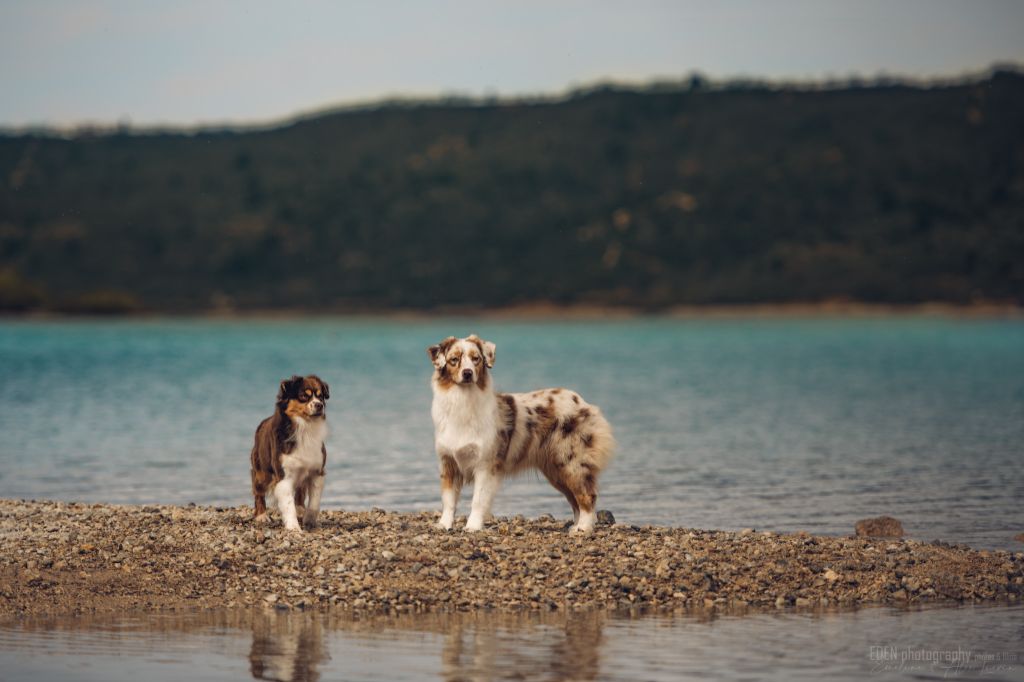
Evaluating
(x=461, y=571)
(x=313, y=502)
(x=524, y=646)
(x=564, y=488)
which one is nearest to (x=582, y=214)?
(x=564, y=488)

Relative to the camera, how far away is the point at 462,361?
14.8m

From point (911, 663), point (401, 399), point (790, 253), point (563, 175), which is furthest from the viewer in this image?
point (563, 175)

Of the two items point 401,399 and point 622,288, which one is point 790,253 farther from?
point 401,399

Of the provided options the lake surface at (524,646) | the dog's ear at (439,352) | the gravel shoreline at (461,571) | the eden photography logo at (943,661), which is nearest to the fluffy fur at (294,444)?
the gravel shoreline at (461,571)

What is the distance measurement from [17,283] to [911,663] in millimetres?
115632

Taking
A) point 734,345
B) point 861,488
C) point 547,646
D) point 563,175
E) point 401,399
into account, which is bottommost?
point 547,646

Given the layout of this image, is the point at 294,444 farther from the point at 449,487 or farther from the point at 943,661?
the point at 943,661

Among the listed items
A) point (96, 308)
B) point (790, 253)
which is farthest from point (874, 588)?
point (96, 308)

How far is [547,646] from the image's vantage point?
1191 cm

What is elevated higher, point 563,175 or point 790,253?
point 563,175

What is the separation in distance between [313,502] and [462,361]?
221 cm

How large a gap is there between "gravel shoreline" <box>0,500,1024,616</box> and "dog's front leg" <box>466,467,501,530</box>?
307mm

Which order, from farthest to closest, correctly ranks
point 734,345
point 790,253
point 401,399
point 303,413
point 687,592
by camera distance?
point 790,253 < point 734,345 < point 401,399 < point 303,413 < point 687,592

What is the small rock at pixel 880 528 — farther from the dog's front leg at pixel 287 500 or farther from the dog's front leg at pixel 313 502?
the dog's front leg at pixel 287 500
